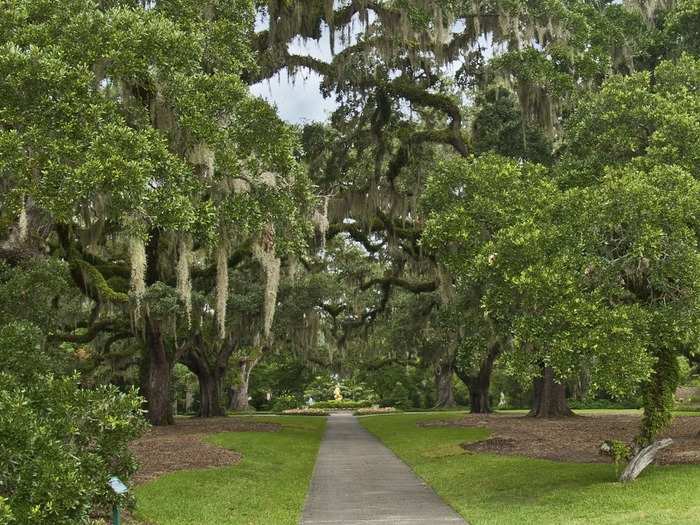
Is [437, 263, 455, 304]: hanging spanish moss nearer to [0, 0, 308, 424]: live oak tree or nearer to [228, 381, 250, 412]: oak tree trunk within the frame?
[0, 0, 308, 424]: live oak tree

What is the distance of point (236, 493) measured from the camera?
1203 centimetres

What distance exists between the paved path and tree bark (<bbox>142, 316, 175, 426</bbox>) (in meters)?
10.2

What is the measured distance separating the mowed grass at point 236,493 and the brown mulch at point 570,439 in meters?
5.60

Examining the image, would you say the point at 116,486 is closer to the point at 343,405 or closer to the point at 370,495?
the point at 370,495

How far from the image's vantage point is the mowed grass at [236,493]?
9.91m

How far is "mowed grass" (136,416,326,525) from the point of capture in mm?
9906

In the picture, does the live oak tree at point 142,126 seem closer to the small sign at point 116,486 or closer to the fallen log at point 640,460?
the small sign at point 116,486

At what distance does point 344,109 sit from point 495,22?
5.57 m

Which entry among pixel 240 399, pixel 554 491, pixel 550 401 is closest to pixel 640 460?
pixel 554 491

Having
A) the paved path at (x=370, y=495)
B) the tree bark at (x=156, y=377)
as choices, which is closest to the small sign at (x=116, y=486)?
the paved path at (x=370, y=495)

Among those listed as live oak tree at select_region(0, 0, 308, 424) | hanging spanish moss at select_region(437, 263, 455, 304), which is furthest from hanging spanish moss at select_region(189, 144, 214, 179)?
hanging spanish moss at select_region(437, 263, 455, 304)

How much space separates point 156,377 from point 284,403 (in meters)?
32.1

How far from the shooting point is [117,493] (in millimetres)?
7031

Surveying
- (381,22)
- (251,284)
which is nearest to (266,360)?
(251,284)
